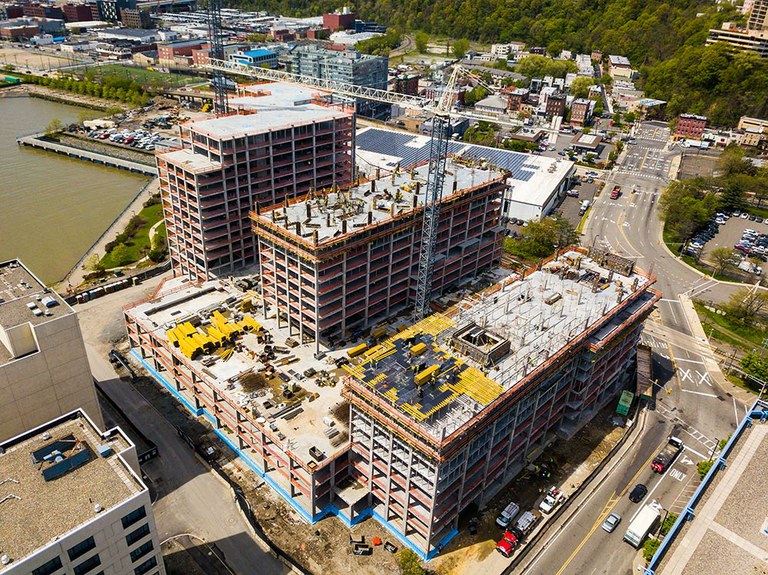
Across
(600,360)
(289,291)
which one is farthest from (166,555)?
(600,360)

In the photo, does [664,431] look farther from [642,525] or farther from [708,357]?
[708,357]

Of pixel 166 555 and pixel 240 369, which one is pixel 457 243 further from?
pixel 166 555

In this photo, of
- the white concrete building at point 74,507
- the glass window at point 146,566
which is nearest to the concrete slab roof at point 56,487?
the white concrete building at point 74,507

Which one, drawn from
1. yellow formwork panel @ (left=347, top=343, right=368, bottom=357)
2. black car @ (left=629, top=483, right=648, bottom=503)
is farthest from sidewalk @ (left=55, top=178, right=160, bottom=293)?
black car @ (left=629, top=483, right=648, bottom=503)

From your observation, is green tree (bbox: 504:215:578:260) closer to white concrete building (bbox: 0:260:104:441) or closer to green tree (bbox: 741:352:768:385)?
green tree (bbox: 741:352:768:385)

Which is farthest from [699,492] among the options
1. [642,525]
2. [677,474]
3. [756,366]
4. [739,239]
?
[739,239]

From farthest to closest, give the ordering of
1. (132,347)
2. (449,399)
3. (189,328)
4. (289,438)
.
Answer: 1. (132,347)
2. (189,328)
3. (289,438)
4. (449,399)

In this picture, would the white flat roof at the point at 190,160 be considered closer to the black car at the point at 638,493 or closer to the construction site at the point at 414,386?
the construction site at the point at 414,386
